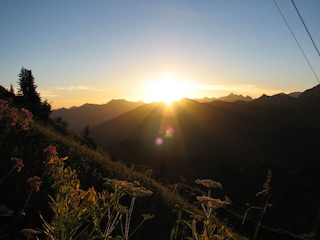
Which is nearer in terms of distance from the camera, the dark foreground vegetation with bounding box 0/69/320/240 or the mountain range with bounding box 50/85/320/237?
the dark foreground vegetation with bounding box 0/69/320/240

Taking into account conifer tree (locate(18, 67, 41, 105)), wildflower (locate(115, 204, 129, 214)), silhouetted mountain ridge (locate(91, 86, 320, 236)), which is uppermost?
conifer tree (locate(18, 67, 41, 105))

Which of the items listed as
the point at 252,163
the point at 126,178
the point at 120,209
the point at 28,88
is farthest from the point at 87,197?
the point at 252,163

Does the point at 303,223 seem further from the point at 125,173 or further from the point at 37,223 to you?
the point at 37,223

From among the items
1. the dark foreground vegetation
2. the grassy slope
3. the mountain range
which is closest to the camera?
the dark foreground vegetation

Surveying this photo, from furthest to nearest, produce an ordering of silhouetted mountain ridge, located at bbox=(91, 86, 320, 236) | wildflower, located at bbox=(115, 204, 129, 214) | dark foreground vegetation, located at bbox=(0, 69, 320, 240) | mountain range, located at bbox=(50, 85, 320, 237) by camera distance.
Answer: silhouetted mountain ridge, located at bbox=(91, 86, 320, 236) < mountain range, located at bbox=(50, 85, 320, 237) < wildflower, located at bbox=(115, 204, 129, 214) < dark foreground vegetation, located at bbox=(0, 69, 320, 240)

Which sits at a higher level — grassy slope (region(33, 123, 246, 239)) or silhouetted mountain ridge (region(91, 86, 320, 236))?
grassy slope (region(33, 123, 246, 239))

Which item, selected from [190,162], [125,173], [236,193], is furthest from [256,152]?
[125,173]

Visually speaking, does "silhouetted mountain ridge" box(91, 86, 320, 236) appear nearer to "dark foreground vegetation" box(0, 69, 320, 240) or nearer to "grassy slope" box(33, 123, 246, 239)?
"dark foreground vegetation" box(0, 69, 320, 240)

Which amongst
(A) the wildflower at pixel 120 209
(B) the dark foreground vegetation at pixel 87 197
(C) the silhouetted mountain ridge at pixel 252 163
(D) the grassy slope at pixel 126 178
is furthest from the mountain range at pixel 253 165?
(A) the wildflower at pixel 120 209

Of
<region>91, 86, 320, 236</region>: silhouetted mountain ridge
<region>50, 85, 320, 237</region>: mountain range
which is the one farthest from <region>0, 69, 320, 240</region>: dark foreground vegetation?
<region>91, 86, 320, 236</region>: silhouetted mountain ridge

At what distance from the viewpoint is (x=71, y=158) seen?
427 inches

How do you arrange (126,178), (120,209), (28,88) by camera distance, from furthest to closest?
(28,88) → (126,178) → (120,209)

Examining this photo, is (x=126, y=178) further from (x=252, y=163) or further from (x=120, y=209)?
(x=252, y=163)

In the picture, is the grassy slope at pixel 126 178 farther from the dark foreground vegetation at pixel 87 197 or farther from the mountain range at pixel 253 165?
the mountain range at pixel 253 165
